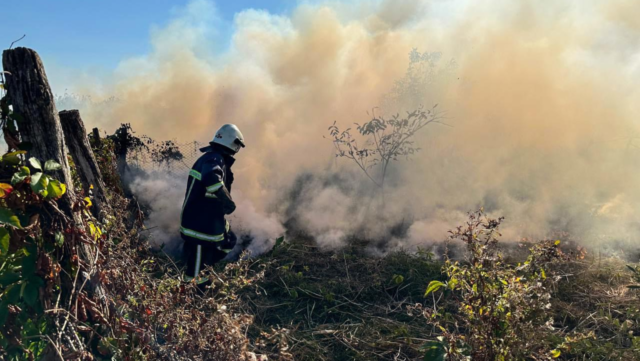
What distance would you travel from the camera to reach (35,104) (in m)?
2.25

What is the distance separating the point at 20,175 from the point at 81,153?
105 inches

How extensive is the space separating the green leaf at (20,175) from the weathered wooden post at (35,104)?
268 mm

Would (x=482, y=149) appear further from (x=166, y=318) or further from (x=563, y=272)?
(x=166, y=318)

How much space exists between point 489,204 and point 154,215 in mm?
6845

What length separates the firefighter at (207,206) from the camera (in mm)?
4840

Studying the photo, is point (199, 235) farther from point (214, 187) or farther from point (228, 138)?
point (228, 138)

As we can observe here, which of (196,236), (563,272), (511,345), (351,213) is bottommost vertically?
(511,345)

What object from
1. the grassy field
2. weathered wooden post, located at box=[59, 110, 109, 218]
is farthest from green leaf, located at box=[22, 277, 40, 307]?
weathered wooden post, located at box=[59, 110, 109, 218]

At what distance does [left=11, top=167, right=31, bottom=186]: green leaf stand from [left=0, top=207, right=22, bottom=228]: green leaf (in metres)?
0.14

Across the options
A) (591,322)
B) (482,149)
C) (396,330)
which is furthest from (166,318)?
(482,149)

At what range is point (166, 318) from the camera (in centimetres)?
273

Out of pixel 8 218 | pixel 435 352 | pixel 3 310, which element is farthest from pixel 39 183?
pixel 435 352

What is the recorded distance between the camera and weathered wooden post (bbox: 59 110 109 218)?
4.17 metres

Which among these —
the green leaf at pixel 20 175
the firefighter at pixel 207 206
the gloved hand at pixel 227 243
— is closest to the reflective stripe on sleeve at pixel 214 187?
the firefighter at pixel 207 206
